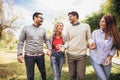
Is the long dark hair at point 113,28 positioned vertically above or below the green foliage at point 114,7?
below

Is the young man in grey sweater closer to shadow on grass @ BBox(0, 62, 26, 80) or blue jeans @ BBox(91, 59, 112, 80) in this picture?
blue jeans @ BBox(91, 59, 112, 80)

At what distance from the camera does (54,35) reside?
9.77m

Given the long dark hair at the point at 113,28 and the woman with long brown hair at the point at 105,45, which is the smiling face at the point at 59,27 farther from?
the long dark hair at the point at 113,28

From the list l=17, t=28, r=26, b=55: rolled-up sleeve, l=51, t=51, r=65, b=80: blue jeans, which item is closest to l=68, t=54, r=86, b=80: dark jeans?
l=51, t=51, r=65, b=80: blue jeans

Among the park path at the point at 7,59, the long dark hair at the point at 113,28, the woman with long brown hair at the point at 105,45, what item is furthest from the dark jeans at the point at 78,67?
the park path at the point at 7,59

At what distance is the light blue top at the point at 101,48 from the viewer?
304 inches

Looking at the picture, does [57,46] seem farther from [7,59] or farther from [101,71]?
[7,59]

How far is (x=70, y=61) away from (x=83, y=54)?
46 cm

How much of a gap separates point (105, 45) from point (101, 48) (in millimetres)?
127

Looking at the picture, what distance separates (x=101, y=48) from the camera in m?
7.77

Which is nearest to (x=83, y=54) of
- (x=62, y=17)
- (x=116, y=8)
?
(x=116, y=8)

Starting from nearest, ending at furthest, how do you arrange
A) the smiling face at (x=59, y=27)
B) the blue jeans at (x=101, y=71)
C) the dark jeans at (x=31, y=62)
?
1. the blue jeans at (x=101, y=71)
2. the dark jeans at (x=31, y=62)
3. the smiling face at (x=59, y=27)

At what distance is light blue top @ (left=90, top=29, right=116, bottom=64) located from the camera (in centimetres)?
773

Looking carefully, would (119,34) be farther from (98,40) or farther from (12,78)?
(12,78)
